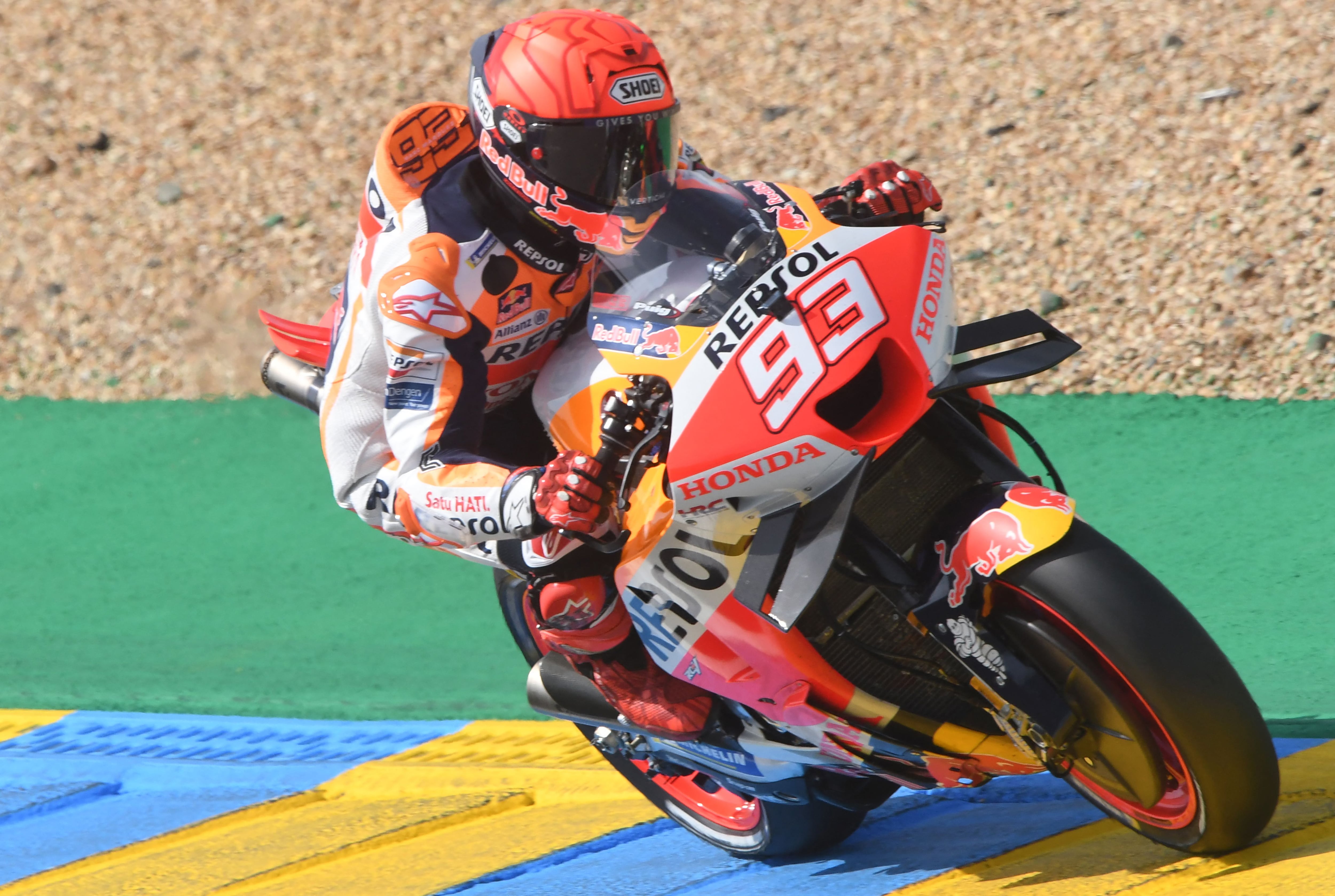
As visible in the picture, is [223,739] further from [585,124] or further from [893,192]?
[893,192]

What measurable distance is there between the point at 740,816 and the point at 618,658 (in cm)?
73

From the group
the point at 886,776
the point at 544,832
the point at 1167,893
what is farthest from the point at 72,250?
the point at 1167,893

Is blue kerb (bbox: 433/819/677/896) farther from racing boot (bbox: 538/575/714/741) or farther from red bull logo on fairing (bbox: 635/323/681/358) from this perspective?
red bull logo on fairing (bbox: 635/323/681/358)

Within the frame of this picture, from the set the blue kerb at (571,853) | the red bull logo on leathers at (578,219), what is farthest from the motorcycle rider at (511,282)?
the blue kerb at (571,853)

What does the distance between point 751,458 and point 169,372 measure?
6580 millimetres

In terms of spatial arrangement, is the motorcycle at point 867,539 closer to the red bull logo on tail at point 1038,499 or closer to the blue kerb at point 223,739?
the red bull logo on tail at point 1038,499

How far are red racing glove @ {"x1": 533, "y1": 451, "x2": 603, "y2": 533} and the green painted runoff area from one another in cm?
209

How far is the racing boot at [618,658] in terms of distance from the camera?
3.13 meters

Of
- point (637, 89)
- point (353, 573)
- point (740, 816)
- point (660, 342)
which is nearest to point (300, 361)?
point (637, 89)

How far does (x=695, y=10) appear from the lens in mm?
10000

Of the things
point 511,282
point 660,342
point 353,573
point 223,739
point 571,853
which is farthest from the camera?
point 353,573

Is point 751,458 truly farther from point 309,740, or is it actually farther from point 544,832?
point 309,740

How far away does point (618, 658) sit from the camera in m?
3.25

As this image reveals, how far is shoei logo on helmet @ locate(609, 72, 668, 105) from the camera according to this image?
116 inches
